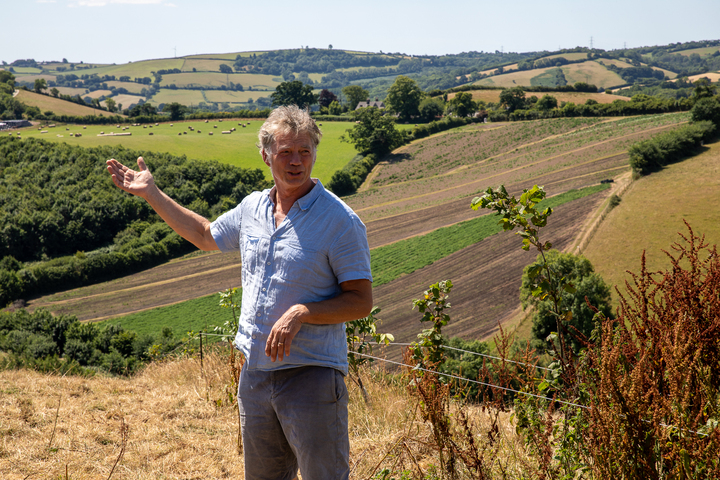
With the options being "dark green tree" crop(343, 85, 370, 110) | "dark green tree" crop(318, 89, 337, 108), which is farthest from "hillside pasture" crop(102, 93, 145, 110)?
"dark green tree" crop(343, 85, 370, 110)

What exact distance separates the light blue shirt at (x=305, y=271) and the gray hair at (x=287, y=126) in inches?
9.8

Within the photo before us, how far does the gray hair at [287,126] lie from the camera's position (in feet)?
6.47

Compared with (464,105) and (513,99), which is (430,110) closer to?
(464,105)

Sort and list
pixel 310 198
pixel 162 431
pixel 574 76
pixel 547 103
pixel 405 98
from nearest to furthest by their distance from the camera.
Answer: pixel 310 198 < pixel 162 431 < pixel 547 103 < pixel 405 98 < pixel 574 76

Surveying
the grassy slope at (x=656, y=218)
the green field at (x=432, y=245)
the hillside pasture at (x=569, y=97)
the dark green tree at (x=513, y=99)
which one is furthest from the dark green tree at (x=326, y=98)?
the grassy slope at (x=656, y=218)

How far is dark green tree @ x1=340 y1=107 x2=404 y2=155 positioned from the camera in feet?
195

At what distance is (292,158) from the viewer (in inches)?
77.7

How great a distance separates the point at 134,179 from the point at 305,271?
1.30m

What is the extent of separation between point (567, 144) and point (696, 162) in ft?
47.4

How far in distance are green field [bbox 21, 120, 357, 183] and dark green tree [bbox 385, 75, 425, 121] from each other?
28.9ft

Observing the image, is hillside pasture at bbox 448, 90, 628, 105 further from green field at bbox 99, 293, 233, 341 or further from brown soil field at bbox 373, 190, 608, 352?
green field at bbox 99, 293, 233, 341

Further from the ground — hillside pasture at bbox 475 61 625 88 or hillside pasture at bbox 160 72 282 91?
hillside pasture at bbox 160 72 282 91

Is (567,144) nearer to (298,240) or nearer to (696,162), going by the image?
(696,162)

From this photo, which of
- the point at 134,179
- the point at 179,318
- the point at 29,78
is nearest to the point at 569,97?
the point at 179,318
